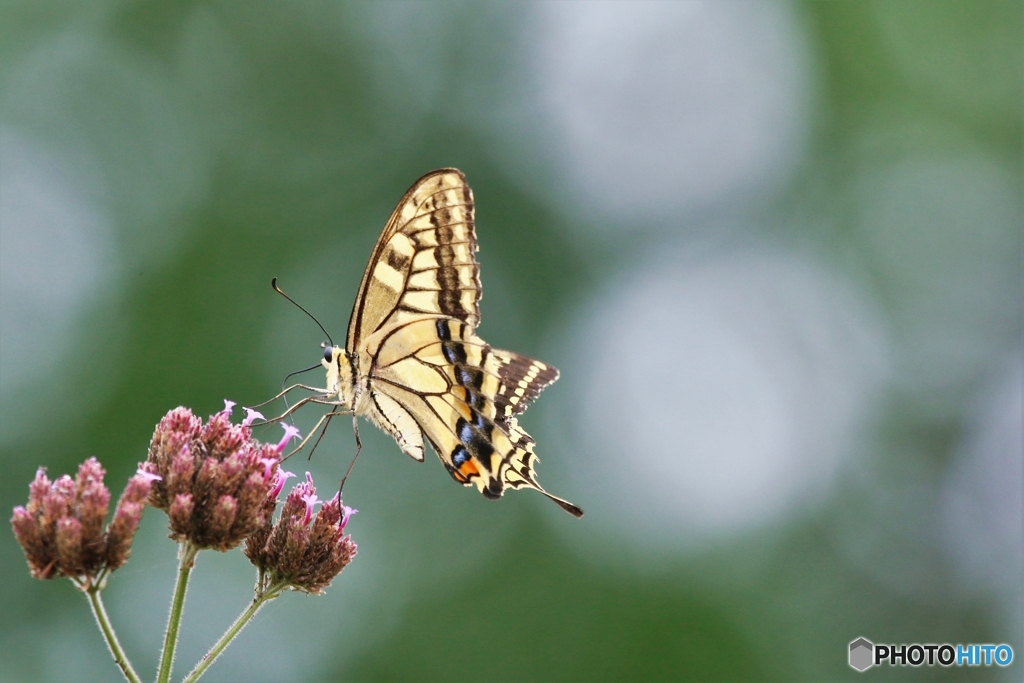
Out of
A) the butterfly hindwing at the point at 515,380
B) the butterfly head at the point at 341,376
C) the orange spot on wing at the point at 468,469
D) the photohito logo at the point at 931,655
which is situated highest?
the photohito logo at the point at 931,655

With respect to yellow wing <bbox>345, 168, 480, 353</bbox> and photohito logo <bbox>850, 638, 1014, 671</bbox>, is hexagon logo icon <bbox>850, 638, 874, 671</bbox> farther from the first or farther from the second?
yellow wing <bbox>345, 168, 480, 353</bbox>

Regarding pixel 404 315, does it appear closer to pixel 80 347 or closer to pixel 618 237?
pixel 80 347

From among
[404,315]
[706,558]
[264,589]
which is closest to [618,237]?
[706,558]

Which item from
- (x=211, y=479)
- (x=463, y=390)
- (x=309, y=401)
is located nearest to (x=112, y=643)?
(x=211, y=479)

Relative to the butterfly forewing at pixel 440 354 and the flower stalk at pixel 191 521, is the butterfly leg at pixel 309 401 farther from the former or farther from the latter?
the flower stalk at pixel 191 521

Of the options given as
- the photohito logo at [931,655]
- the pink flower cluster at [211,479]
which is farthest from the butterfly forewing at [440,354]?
the photohito logo at [931,655]

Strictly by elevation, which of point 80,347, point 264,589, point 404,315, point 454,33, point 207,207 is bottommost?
point 264,589

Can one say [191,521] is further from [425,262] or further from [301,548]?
[425,262]

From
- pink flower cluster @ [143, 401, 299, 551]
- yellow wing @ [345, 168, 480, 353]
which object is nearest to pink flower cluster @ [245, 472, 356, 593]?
pink flower cluster @ [143, 401, 299, 551]
